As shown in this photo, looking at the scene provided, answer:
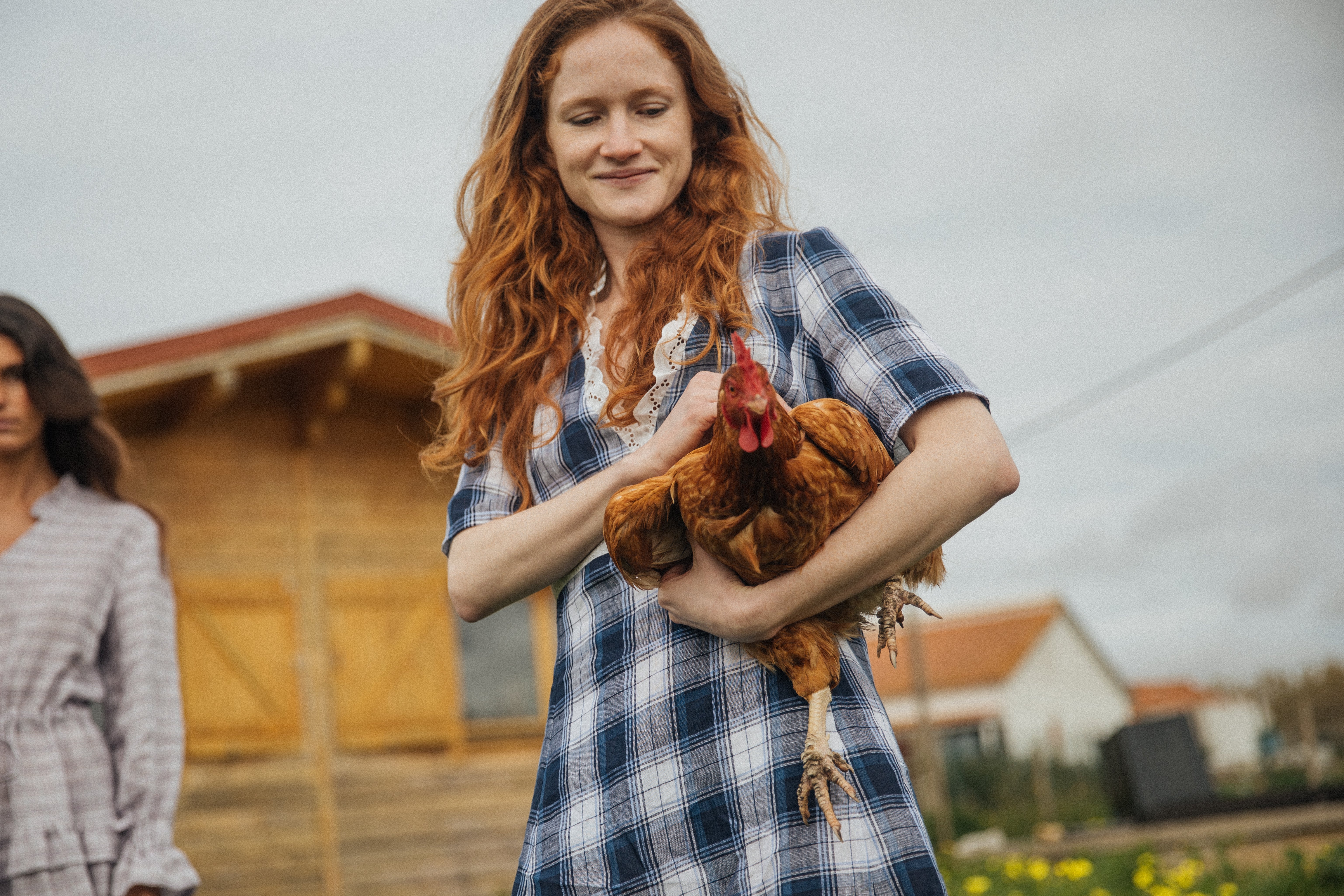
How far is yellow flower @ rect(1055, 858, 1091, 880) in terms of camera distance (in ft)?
17.0

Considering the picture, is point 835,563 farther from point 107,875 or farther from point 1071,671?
point 1071,671

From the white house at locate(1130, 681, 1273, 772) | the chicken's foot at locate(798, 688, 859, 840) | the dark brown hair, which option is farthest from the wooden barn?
the white house at locate(1130, 681, 1273, 772)

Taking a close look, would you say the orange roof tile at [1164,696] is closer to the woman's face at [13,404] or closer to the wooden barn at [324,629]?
the wooden barn at [324,629]

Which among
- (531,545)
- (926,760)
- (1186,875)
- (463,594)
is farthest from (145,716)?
(926,760)

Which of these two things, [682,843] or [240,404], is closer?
[682,843]

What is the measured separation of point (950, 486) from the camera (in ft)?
4.19

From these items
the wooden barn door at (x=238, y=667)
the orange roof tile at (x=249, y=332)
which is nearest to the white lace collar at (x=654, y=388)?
the orange roof tile at (x=249, y=332)

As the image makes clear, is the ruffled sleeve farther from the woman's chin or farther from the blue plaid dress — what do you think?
the woman's chin

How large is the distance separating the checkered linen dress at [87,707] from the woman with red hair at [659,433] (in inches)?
51.3

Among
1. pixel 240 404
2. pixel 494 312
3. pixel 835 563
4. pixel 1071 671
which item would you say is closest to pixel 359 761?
pixel 240 404

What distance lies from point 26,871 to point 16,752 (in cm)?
25

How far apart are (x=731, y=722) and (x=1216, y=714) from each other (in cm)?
3396

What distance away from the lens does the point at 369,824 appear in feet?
24.8

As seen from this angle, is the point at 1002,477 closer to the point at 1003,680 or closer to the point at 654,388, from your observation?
the point at 654,388
